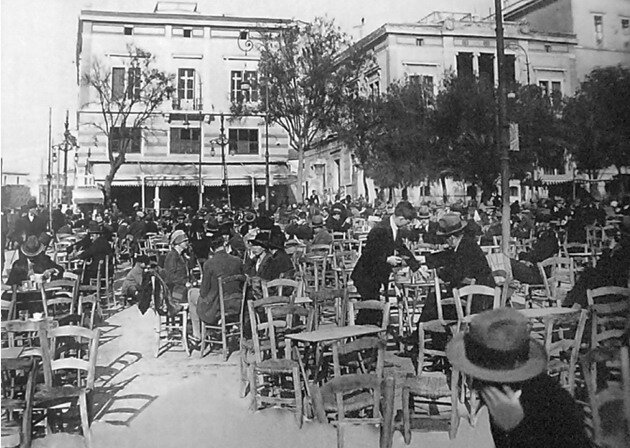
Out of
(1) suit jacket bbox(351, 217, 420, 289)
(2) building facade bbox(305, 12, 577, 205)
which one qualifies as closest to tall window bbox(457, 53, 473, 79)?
(2) building facade bbox(305, 12, 577, 205)

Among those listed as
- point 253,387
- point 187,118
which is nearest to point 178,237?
point 187,118

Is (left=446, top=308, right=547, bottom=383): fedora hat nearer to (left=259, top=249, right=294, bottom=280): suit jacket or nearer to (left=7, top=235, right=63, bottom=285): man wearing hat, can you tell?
(left=7, top=235, right=63, bottom=285): man wearing hat

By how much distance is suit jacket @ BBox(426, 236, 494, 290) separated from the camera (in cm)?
302

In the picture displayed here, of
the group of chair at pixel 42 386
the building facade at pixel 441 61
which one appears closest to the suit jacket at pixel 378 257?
the building facade at pixel 441 61

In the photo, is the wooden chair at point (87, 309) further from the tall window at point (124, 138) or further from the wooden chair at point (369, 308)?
the wooden chair at point (369, 308)

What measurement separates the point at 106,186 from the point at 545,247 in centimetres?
249

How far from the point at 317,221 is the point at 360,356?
812 millimetres

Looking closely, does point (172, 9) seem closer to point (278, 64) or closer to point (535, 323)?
point (278, 64)

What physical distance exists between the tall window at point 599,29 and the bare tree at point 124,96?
2045mm

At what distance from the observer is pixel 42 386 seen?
239 centimetres

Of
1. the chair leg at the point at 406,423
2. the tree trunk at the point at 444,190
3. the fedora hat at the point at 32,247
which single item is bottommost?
the chair leg at the point at 406,423

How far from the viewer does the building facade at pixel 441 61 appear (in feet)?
9.52

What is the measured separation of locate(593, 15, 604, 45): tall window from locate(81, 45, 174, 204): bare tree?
205 cm

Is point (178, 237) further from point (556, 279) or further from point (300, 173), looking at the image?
point (556, 279)
